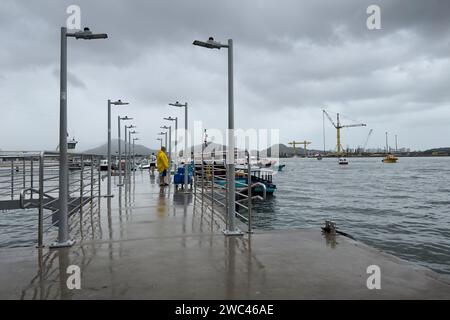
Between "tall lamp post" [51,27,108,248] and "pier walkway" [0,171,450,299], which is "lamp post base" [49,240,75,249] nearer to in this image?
"tall lamp post" [51,27,108,248]

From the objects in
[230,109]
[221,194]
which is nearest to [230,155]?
[230,109]

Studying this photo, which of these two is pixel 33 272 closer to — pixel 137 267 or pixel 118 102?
pixel 137 267

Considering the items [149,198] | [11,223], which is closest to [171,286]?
[149,198]

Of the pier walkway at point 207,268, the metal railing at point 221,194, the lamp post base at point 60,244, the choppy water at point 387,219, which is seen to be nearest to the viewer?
the pier walkway at point 207,268

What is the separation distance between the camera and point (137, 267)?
409 centimetres

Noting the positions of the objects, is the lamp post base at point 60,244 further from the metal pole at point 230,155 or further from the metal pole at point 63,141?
the metal pole at point 230,155

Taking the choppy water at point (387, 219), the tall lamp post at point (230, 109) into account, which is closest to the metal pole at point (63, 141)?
the tall lamp post at point (230, 109)

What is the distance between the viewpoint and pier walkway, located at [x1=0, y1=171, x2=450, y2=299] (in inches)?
132

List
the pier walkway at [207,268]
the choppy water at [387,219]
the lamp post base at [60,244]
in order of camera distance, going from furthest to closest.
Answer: the choppy water at [387,219] < the lamp post base at [60,244] < the pier walkway at [207,268]

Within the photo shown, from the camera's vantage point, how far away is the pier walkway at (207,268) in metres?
3.35

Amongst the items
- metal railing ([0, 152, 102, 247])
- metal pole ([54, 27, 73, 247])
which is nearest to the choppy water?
metal railing ([0, 152, 102, 247])

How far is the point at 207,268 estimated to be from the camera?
405cm
